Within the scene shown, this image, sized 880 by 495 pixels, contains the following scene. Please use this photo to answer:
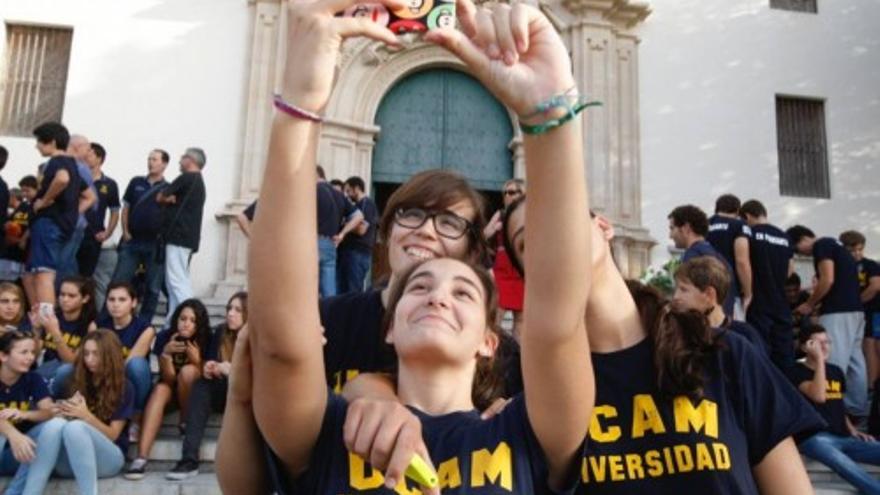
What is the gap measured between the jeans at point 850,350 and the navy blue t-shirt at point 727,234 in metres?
1.42

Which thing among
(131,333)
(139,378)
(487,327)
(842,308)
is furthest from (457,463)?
(842,308)

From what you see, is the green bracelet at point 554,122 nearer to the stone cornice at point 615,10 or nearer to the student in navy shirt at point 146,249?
the student in navy shirt at point 146,249

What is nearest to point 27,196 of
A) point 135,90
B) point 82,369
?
point 135,90

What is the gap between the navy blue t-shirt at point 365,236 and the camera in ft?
29.5

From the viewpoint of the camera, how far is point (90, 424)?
543 cm

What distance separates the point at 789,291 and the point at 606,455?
Result: 7.84m

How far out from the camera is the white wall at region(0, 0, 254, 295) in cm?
1123

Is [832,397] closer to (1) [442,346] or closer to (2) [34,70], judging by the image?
(1) [442,346]

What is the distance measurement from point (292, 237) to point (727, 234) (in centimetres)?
651

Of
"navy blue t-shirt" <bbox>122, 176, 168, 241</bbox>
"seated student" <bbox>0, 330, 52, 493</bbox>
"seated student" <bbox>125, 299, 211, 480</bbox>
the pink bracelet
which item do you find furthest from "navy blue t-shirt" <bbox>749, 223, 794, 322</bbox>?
the pink bracelet

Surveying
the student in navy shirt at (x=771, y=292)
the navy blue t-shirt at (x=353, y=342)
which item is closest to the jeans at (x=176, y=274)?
the student in navy shirt at (x=771, y=292)

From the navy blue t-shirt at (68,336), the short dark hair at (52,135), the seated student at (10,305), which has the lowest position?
the navy blue t-shirt at (68,336)

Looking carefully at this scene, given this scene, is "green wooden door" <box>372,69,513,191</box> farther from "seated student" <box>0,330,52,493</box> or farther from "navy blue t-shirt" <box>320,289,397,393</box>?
"navy blue t-shirt" <box>320,289,397,393</box>

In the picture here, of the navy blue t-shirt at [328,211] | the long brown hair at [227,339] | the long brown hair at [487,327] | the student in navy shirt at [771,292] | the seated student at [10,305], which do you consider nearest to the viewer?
the long brown hair at [487,327]
